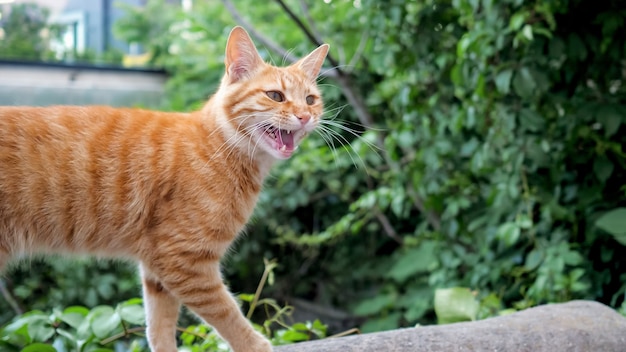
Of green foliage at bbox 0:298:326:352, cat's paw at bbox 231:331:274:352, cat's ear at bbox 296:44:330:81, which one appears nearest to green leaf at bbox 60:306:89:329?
green foliage at bbox 0:298:326:352

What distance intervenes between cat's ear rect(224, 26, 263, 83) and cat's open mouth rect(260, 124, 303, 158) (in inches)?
7.5

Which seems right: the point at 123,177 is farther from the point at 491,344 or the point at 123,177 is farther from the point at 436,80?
the point at 436,80

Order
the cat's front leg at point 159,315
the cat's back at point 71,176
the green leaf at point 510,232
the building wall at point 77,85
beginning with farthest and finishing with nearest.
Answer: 1. the building wall at point 77,85
2. the green leaf at point 510,232
3. the cat's front leg at point 159,315
4. the cat's back at point 71,176

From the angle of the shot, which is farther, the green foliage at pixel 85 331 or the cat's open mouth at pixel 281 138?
the green foliage at pixel 85 331

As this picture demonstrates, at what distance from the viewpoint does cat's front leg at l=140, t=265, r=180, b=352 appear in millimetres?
1883

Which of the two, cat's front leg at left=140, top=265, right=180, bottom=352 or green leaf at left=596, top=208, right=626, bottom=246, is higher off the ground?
green leaf at left=596, top=208, right=626, bottom=246

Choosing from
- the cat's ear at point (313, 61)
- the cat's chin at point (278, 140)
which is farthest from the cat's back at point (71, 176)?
the cat's ear at point (313, 61)

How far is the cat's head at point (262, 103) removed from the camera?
5.87 ft

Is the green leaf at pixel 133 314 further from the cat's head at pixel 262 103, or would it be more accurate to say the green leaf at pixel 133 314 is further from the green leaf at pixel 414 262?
the green leaf at pixel 414 262

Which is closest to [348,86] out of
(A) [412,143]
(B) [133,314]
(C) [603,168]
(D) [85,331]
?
(A) [412,143]

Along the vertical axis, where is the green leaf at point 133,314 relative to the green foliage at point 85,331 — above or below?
above

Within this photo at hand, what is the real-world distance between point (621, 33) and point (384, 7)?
908 millimetres

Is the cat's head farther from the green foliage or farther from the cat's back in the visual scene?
the green foliage

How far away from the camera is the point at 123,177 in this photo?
1.77 meters
